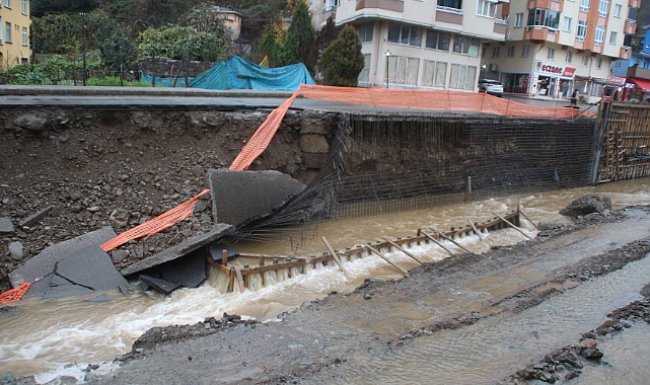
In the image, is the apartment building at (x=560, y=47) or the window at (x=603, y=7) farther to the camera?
the window at (x=603, y=7)

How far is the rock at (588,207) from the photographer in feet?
46.2

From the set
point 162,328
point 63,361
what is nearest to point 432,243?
point 162,328

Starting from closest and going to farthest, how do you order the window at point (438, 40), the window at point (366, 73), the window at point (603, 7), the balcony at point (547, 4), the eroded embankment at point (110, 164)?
1. the eroded embankment at point (110, 164)
2. the window at point (366, 73)
3. the window at point (438, 40)
4. the balcony at point (547, 4)
5. the window at point (603, 7)

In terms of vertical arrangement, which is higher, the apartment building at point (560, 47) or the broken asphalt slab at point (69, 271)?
the apartment building at point (560, 47)

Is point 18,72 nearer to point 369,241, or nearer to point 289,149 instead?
point 289,149

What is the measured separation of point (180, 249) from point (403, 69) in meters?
22.6

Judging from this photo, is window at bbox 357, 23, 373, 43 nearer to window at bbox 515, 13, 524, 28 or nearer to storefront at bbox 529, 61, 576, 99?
window at bbox 515, 13, 524, 28

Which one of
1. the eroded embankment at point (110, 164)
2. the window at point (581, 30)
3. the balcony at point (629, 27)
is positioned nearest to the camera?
the eroded embankment at point (110, 164)

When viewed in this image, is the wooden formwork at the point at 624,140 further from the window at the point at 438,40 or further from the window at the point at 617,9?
the window at the point at 617,9

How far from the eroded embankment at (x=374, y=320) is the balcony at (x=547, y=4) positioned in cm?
3054

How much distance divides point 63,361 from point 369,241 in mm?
6486

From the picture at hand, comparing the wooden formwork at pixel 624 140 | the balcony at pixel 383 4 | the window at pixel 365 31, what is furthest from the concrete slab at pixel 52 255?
the window at pixel 365 31

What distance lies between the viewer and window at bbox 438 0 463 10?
2876 centimetres

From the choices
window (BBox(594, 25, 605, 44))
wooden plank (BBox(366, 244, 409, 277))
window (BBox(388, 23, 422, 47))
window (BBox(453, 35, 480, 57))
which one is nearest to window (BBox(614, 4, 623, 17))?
window (BBox(594, 25, 605, 44))
